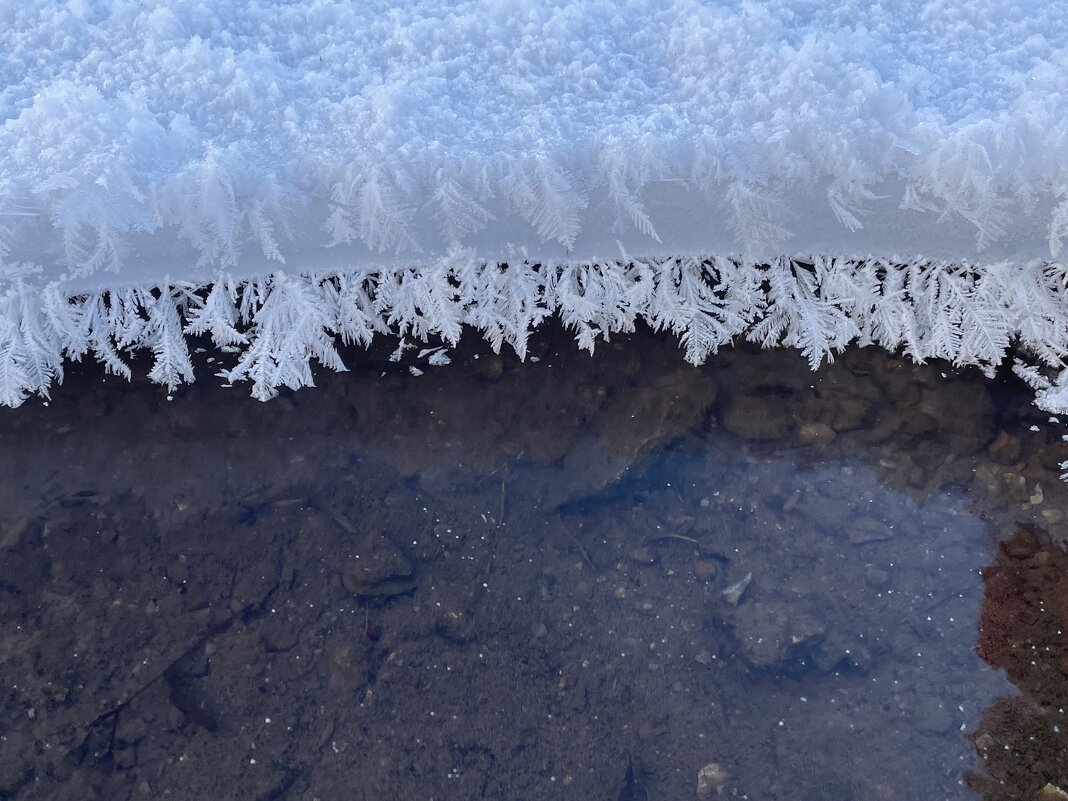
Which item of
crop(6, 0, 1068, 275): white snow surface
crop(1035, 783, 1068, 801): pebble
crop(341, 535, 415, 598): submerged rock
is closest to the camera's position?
crop(1035, 783, 1068, 801): pebble

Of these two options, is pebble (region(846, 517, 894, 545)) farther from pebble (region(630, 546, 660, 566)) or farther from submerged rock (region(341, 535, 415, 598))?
submerged rock (region(341, 535, 415, 598))

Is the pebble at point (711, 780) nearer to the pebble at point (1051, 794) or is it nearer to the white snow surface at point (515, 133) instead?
the pebble at point (1051, 794)

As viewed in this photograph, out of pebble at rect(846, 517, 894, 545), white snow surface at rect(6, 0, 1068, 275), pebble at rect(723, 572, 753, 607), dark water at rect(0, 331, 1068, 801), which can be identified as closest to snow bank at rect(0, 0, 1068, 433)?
white snow surface at rect(6, 0, 1068, 275)

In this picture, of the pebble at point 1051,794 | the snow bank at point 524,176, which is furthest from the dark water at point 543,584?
the snow bank at point 524,176

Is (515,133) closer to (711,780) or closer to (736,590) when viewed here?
(736,590)

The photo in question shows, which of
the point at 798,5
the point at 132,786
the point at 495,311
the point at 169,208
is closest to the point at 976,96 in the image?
the point at 798,5

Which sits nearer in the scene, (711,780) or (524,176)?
(711,780)

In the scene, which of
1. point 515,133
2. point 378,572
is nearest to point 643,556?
point 378,572
